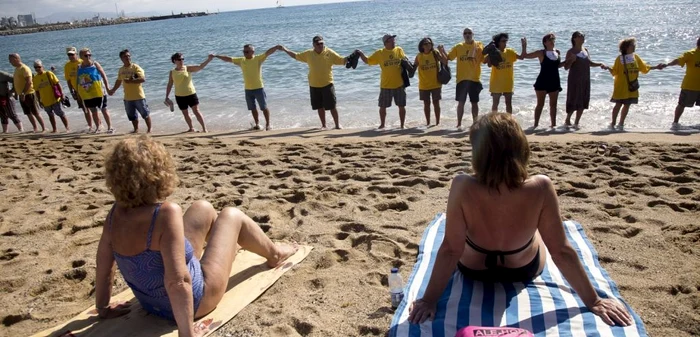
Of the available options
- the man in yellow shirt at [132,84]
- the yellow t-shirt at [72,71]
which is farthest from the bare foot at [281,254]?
the yellow t-shirt at [72,71]

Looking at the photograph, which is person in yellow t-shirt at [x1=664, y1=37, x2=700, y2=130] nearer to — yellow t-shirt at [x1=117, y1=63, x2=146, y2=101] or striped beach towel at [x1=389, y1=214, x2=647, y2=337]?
striped beach towel at [x1=389, y1=214, x2=647, y2=337]

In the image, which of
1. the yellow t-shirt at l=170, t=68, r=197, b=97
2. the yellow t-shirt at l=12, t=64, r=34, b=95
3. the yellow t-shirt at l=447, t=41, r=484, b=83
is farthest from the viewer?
the yellow t-shirt at l=12, t=64, r=34, b=95

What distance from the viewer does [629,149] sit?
6016mm

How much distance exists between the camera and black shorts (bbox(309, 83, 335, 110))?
895cm

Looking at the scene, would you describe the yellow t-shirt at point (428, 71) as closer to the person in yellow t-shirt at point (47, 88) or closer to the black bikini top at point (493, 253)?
the black bikini top at point (493, 253)

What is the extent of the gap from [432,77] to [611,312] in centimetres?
636

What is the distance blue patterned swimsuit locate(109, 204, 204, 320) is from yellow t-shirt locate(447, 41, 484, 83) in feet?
21.4

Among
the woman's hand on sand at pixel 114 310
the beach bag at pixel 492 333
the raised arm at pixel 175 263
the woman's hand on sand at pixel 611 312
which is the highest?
the raised arm at pixel 175 263

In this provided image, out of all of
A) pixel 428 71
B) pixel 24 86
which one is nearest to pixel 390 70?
pixel 428 71

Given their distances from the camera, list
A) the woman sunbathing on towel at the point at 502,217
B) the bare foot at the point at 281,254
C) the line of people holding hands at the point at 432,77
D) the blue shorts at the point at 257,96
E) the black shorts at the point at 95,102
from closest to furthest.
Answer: the woman sunbathing on towel at the point at 502,217 → the bare foot at the point at 281,254 → the line of people holding hands at the point at 432,77 → the blue shorts at the point at 257,96 → the black shorts at the point at 95,102

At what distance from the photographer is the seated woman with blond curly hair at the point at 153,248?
2.52 m

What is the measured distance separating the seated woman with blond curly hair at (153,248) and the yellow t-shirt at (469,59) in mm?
6335

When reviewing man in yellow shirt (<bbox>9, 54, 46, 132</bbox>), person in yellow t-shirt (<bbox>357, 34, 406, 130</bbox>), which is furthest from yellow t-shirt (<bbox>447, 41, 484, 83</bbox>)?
man in yellow shirt (<bbox>9, 54, 46, 132</bbox>)

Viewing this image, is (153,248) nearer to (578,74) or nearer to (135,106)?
(578,74)
